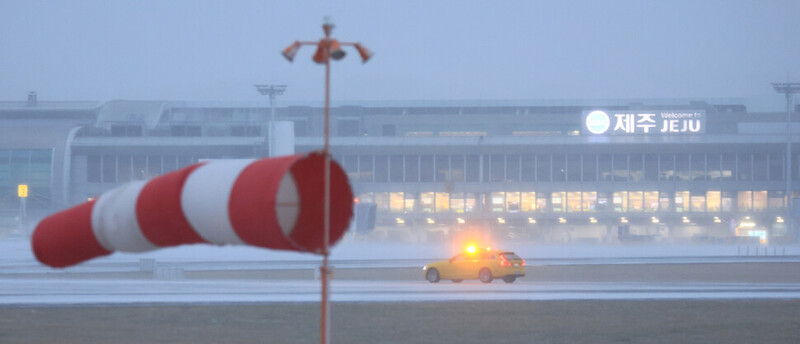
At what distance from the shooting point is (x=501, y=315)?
1950 centimetres

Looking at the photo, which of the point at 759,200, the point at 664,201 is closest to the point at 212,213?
the point at 664,201

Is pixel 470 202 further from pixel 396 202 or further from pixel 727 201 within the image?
pixel 727 201

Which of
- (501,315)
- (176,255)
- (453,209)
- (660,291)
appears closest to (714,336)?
(501,315)

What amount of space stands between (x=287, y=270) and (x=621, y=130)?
4274cm

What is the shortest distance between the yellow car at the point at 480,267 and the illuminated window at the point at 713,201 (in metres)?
48.0

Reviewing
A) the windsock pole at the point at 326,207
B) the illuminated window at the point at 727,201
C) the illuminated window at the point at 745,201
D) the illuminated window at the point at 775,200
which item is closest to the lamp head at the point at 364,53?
the windsock pole at the point at 326,207

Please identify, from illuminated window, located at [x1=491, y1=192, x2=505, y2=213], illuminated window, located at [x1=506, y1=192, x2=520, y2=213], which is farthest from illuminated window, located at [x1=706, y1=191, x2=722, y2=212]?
illuminated window, located at [x1=491, y1=192, x2=505, y2=213]

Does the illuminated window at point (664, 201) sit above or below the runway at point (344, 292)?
above

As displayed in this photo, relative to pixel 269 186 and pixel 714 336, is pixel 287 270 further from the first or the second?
pixel 269 186

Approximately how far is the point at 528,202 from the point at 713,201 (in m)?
16.0

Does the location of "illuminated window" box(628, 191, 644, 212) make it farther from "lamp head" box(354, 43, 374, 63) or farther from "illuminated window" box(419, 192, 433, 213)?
"lamp head" box(354, 43, 374, 63)

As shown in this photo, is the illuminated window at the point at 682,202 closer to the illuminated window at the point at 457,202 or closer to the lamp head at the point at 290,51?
the illuminated window at the point at 457,202

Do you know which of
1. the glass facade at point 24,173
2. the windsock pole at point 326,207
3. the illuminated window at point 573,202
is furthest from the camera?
the illuminated window at point 573,202

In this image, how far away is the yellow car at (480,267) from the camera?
1190 inches
